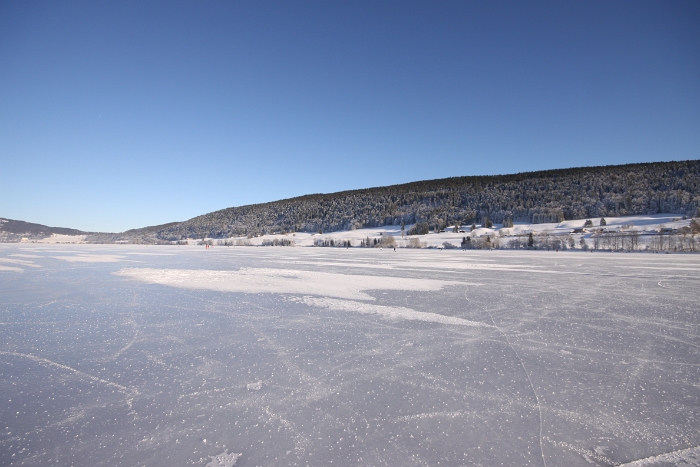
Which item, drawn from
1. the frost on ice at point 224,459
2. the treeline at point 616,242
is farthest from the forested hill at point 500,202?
the frost on ice at point 224,459

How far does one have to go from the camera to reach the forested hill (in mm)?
64688

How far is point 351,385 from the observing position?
10.2 ft

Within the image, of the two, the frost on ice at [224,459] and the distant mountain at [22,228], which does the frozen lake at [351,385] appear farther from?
the distant mountain at [22,228]

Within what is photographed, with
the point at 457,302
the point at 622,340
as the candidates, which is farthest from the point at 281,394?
the point at 457,302

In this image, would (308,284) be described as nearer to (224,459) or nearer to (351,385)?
(351,385)

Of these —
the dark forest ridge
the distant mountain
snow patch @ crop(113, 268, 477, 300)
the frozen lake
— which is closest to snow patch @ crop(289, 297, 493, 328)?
the frozen lake

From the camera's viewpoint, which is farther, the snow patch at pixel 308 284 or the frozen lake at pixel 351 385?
the snow patch at pixel 308 284

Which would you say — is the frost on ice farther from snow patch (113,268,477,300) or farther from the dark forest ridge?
the dark forest ridge

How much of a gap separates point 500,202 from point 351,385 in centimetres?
8774

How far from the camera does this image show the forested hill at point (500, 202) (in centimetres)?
6469

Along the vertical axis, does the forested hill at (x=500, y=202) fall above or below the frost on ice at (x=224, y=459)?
above

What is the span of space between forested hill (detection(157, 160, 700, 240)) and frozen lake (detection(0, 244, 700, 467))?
67.3 meters

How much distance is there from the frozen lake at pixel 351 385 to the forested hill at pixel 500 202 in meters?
67.3

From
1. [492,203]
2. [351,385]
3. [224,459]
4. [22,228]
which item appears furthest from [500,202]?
[22,228]
